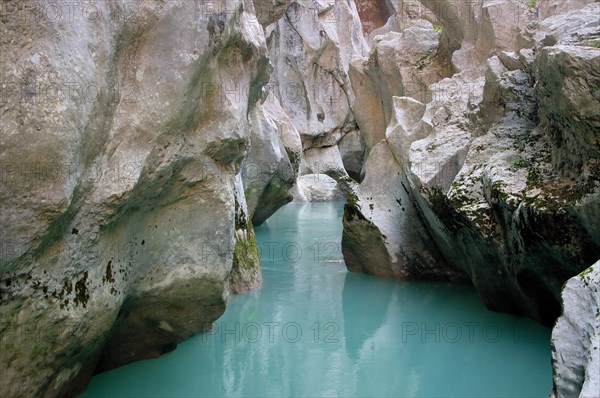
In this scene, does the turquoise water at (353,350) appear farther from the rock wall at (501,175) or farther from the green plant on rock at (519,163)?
the green plant on rock at (519,163)

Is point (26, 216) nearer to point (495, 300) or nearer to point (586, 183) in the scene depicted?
point (586, 183)

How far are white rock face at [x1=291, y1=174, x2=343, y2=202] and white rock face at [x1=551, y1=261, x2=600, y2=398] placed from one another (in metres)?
26.1

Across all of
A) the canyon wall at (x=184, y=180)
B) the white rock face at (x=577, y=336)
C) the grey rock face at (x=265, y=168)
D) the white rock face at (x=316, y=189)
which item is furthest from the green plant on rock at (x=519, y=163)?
the white rock face at (x=316, y=189)

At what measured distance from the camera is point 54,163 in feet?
12.3

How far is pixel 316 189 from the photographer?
Result: 30.5 m

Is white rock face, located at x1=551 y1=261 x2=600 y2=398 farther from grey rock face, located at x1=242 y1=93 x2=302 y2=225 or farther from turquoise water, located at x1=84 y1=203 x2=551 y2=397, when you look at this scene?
grey rock face, located at x1=242 y1=93 x2=302 y2=225

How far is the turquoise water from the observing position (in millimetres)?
5555

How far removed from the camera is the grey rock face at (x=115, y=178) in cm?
372

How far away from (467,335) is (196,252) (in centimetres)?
343

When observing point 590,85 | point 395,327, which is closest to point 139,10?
point 590,85

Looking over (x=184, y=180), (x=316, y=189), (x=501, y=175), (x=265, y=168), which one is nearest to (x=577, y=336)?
(x=184, y=180)

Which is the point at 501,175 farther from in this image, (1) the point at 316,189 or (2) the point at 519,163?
(1) the point at 316,189

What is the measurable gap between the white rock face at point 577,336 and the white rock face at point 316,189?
85.8ft

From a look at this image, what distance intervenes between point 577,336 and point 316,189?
27.6 meters
